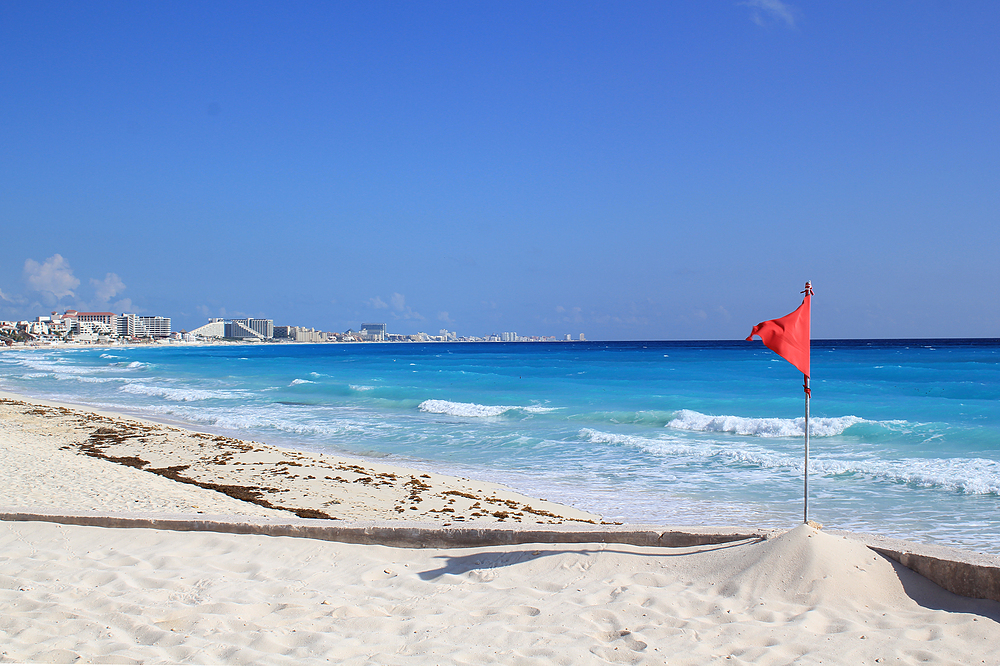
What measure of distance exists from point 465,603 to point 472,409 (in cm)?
1894

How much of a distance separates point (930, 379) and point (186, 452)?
41.0 m

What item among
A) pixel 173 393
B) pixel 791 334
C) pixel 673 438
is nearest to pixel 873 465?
pixel 673 438

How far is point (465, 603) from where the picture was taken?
4379mm

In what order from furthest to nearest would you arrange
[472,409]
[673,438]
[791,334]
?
1. [472,409]
2. [673,438]
3. [791,334]

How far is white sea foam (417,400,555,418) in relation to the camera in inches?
896

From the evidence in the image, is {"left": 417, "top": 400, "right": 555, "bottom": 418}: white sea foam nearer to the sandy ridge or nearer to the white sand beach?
the sandy ridge

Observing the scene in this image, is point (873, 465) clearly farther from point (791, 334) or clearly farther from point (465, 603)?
point (465, 603)

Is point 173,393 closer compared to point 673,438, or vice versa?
point 673,438

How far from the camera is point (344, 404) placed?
25.8 m

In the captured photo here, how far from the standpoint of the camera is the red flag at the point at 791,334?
16.5 feet

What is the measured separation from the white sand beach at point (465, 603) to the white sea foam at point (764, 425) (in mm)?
13711

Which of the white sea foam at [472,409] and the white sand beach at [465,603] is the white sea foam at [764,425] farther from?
the white sand beach at [465,603]

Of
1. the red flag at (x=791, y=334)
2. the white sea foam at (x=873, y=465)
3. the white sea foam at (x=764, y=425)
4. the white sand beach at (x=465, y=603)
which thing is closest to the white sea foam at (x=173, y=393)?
the white sea foam at (x=873, y=465)

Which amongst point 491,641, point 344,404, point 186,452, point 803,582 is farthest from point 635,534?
point 344,404
